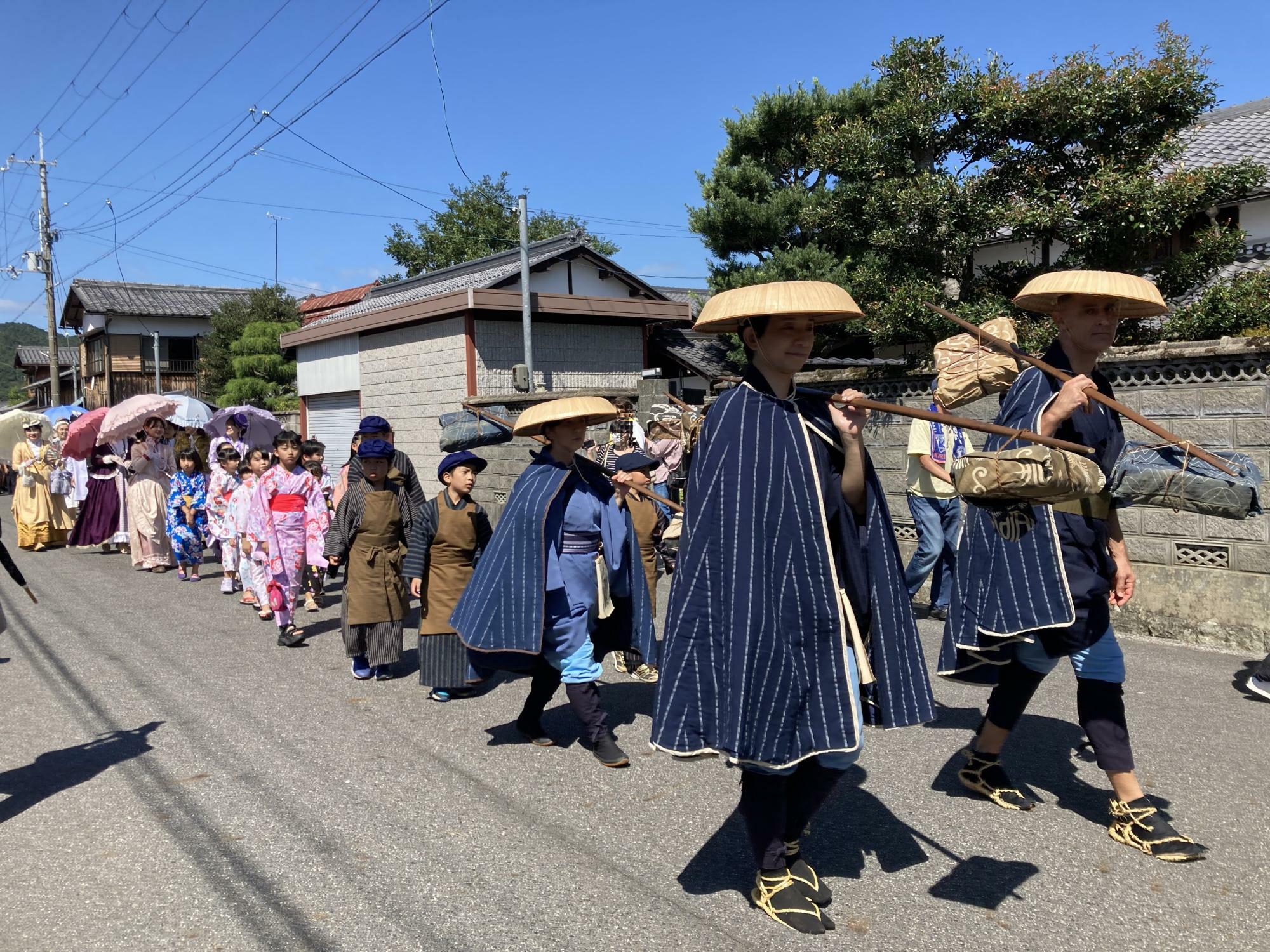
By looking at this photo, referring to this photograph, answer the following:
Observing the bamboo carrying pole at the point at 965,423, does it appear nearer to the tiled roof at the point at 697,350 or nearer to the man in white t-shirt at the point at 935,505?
the man in white t-shirt at the point at 935,505

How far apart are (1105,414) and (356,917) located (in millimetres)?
3232

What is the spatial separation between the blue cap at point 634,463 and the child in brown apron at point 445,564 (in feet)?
3.08

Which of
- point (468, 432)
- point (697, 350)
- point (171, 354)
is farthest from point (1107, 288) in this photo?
point (171, 354)

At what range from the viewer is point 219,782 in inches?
187

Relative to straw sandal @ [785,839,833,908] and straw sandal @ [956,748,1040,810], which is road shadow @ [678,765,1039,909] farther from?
straw sandal @ [956,748,1040,810]

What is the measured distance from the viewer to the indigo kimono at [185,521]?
465 inches

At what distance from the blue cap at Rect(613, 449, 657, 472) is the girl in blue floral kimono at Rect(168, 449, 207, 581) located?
→ 24.8 ft

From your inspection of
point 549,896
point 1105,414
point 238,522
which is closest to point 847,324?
point 238,522

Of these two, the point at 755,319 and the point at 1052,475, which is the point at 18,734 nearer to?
the point at 755,319

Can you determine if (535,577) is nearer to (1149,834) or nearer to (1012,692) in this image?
(1012,692)

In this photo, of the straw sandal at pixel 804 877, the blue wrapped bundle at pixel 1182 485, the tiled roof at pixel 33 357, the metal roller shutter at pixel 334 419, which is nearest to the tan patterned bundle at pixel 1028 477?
the blue wrapped bundle at pixel 1182 485

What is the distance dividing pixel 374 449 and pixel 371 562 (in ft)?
2.45

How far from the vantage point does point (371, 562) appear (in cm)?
Answer: 682

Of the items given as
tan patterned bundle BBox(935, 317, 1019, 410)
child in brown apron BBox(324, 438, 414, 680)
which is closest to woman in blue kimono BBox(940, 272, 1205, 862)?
tan patterned bundle BBox(935, 317, 1019, 410)
